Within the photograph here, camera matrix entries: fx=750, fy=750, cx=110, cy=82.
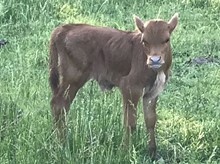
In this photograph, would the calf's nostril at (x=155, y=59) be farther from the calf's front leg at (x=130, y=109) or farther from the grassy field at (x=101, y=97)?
the grassy field at (x=101, y=97)

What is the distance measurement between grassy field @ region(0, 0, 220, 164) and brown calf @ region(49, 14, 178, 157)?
16cm

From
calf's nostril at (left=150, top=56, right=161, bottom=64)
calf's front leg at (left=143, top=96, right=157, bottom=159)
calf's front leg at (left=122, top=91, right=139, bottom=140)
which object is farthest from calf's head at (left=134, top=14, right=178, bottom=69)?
calf's front leg at (left=143, top=96, right=157, bottom=159)

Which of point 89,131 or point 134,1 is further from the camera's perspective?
point 134,1

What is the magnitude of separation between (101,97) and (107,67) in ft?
1.08

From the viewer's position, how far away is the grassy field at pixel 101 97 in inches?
261

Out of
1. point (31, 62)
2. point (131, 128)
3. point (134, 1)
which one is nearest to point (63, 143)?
point (131, 128)

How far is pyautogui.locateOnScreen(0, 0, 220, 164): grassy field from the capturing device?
21.7 ft

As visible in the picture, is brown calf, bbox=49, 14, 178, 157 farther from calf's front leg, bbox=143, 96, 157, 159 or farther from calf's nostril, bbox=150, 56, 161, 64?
calf's nostril, bbox=150, 56, 161, 64

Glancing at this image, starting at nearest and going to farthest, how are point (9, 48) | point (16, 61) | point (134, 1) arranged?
1. point (16, 61)
2. point (9, 48)
3. point (134, 1)

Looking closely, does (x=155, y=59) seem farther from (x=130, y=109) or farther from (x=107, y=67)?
(x=107, y=67)

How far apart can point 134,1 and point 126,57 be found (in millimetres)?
5275

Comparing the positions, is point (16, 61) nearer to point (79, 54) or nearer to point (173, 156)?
point (79, 54)

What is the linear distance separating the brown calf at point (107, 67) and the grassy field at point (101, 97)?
0.16 meters

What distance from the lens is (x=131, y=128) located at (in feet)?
23.8
